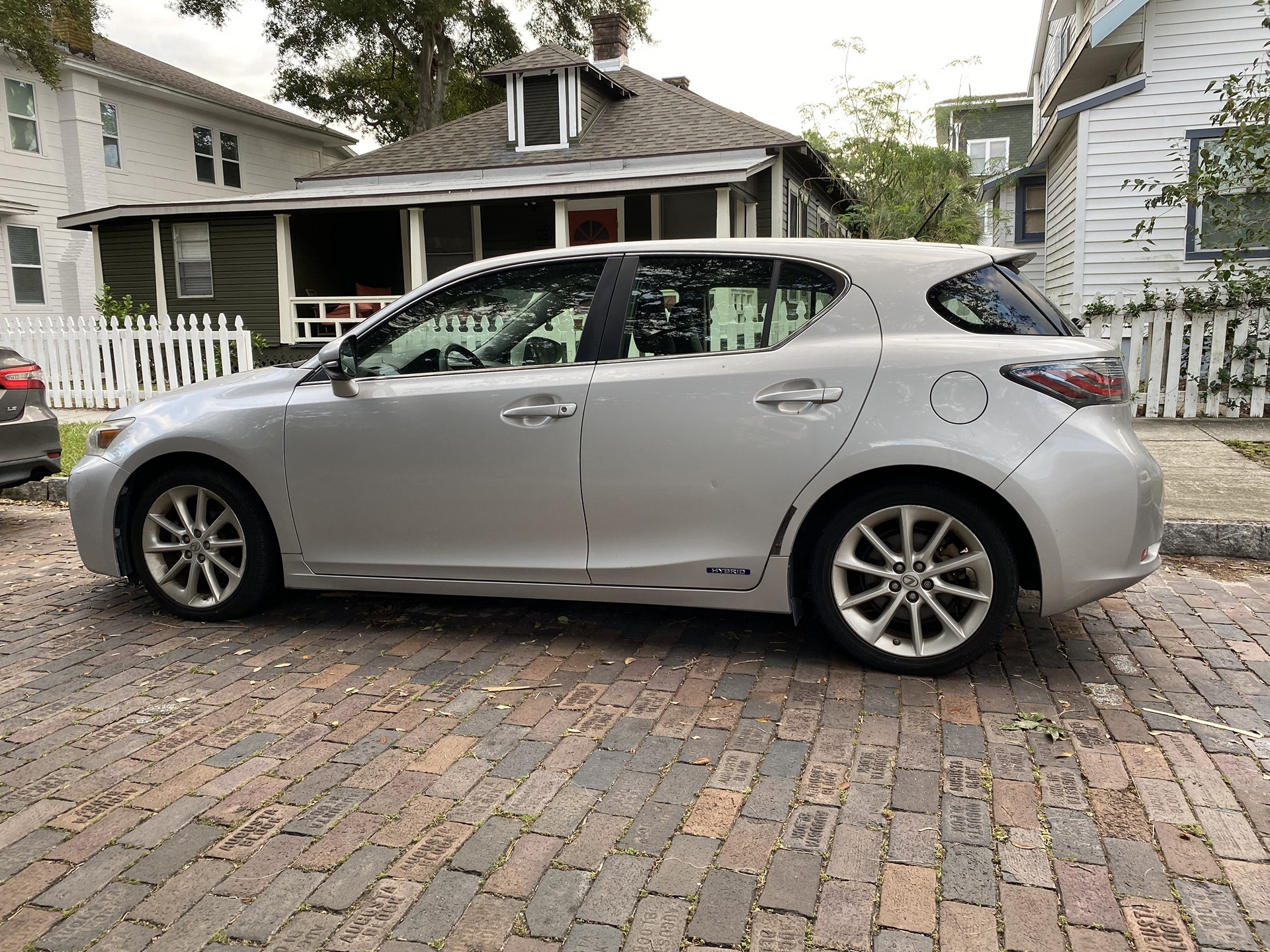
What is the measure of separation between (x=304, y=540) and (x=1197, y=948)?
363 centimetres

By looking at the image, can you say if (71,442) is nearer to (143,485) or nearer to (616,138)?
(143,485)

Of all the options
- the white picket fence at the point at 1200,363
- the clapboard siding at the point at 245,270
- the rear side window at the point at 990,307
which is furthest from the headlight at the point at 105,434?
the clapboard siding at the point at 245,270

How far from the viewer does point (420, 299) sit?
14.2ft

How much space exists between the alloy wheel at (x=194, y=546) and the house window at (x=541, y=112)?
55.4 ft

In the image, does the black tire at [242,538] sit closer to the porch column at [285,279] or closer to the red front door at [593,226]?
the porch column at [285,279]

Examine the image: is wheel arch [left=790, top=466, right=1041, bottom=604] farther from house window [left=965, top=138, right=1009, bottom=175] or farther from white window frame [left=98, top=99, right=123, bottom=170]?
house window [left=965, top=138, right=1009, bottom=175]

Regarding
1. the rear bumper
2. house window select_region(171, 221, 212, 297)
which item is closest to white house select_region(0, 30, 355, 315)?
house window select_region(171, 221, 212, 297)

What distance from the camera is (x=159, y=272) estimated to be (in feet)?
66.9

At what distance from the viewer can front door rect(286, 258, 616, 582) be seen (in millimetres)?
4031

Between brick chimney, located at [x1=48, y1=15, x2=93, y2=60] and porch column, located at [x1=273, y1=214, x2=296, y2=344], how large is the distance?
7390 millimetres

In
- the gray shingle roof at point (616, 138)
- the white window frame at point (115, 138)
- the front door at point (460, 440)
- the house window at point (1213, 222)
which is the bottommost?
the front door at point (460, 440)

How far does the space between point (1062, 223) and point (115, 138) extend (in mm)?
21839

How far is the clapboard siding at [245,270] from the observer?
19859 millimetres

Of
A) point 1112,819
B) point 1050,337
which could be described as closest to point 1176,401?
point 1050,337
